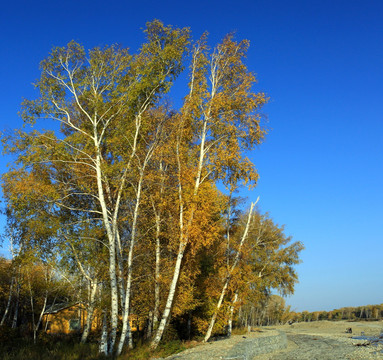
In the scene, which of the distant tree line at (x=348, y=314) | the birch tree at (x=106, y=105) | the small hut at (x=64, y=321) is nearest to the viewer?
the birch tree at (x=106, y=105)

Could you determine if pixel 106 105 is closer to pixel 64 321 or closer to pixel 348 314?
pixel 64 321

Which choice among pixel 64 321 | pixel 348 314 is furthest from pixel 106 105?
pixel 348 314

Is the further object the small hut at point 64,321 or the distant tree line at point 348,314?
the distant tree line at point 348,314

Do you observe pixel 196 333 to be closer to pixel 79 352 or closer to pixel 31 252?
pixel 79 352

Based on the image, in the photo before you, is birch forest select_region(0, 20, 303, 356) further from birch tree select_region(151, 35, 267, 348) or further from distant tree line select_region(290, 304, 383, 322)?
distant tree line select_region(290, 304, 383, 322)

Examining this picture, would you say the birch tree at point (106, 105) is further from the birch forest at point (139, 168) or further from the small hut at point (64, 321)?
the small hut at point (64, 321)

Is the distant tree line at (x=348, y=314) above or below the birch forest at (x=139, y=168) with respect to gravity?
below

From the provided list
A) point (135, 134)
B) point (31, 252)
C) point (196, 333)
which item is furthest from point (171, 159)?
point (196, 333)

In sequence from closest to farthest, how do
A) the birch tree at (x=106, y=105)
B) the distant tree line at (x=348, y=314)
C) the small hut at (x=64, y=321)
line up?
the birch tree at (x=106, y=105) < the small hut at (x=64, y=321) < the distant tree line at (x=348, y=314)

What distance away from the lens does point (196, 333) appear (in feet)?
80.1

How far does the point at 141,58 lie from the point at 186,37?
2.63 metres

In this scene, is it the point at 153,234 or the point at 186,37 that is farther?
the point at 153,234

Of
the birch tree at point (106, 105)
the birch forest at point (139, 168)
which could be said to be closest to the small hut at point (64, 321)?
the birch forest at point (139, 168)

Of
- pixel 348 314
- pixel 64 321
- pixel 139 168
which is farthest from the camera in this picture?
pixel 348 314
